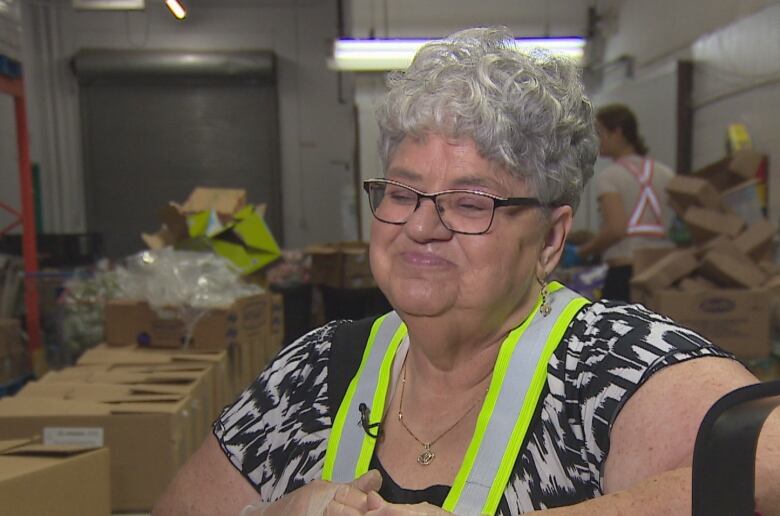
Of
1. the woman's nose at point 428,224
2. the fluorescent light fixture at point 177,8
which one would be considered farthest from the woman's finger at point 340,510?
the fluorescent light fixture at point 177,8

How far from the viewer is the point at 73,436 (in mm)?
1815

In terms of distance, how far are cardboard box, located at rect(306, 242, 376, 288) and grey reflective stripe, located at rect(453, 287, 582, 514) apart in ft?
13.6

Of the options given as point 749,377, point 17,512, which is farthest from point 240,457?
point 749,377

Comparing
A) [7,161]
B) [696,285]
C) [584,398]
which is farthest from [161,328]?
[7,161]

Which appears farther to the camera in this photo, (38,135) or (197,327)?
(38,135)

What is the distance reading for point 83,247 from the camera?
15.5 feet

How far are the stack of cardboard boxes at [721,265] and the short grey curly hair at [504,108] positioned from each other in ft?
7.46

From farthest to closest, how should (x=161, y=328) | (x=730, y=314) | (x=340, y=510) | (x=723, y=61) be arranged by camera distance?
(x=723, y=61) → (x=730, y=314) → (x=161, y=328) → (x=340, y=510)

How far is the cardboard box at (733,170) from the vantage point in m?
3.39

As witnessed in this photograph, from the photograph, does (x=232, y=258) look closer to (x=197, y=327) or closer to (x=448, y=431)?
(x=197, y=327)

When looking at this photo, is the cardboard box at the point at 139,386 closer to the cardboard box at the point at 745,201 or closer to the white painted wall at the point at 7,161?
the cardboard box at the point at 745,201

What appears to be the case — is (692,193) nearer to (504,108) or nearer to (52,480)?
(504,108)

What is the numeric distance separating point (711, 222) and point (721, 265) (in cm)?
31

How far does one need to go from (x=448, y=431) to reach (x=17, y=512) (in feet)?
2.49
